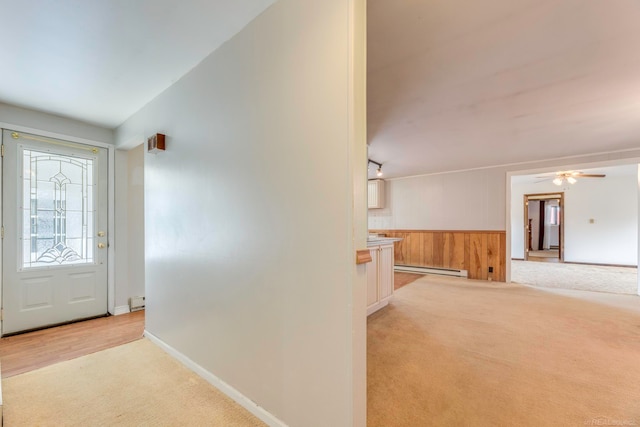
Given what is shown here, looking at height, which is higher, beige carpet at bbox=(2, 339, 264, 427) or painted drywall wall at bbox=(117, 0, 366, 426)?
painted drywall wall at bbox=(117, 0, 366, 426)

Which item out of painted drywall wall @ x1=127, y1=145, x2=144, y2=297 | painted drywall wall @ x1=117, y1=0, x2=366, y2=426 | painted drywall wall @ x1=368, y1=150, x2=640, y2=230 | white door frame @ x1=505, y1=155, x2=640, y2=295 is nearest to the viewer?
painted drywall wall @ x1=117, y1=0, x2=366, y2=426

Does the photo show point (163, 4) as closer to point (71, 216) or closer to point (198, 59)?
point (198, 59)

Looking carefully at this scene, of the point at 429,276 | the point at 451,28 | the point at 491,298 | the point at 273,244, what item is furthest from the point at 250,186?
the point at 429,276

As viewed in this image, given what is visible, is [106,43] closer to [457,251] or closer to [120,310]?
[120,310]

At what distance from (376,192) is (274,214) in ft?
18.6

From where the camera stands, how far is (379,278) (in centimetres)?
345

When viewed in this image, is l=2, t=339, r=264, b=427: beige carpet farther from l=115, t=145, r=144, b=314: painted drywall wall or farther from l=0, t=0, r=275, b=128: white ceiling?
l=0, t=0, r=275, b=128: white ceiling

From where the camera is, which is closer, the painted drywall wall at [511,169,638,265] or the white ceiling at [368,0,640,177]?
the white ceiling at [368,0,640,177]

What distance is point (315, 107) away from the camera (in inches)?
52.5

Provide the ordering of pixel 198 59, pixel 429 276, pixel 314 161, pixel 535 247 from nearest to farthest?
pixel 314 161, pixel 198 59, pixel 429 276, pixel 535 247

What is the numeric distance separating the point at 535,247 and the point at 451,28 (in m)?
11.9

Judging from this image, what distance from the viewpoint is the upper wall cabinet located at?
6.89 metres

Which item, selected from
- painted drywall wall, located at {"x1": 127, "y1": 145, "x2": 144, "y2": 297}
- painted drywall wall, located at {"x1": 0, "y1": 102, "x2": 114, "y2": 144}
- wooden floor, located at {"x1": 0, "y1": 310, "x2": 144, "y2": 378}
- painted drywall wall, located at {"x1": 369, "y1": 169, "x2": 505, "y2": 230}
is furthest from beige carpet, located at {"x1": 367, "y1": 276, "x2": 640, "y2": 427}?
painted drywall wall, located at {"x1": 0, "y1": 102, "x2": 114, "y2": 144}

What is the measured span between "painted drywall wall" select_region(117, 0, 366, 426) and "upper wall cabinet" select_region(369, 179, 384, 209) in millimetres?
5318
